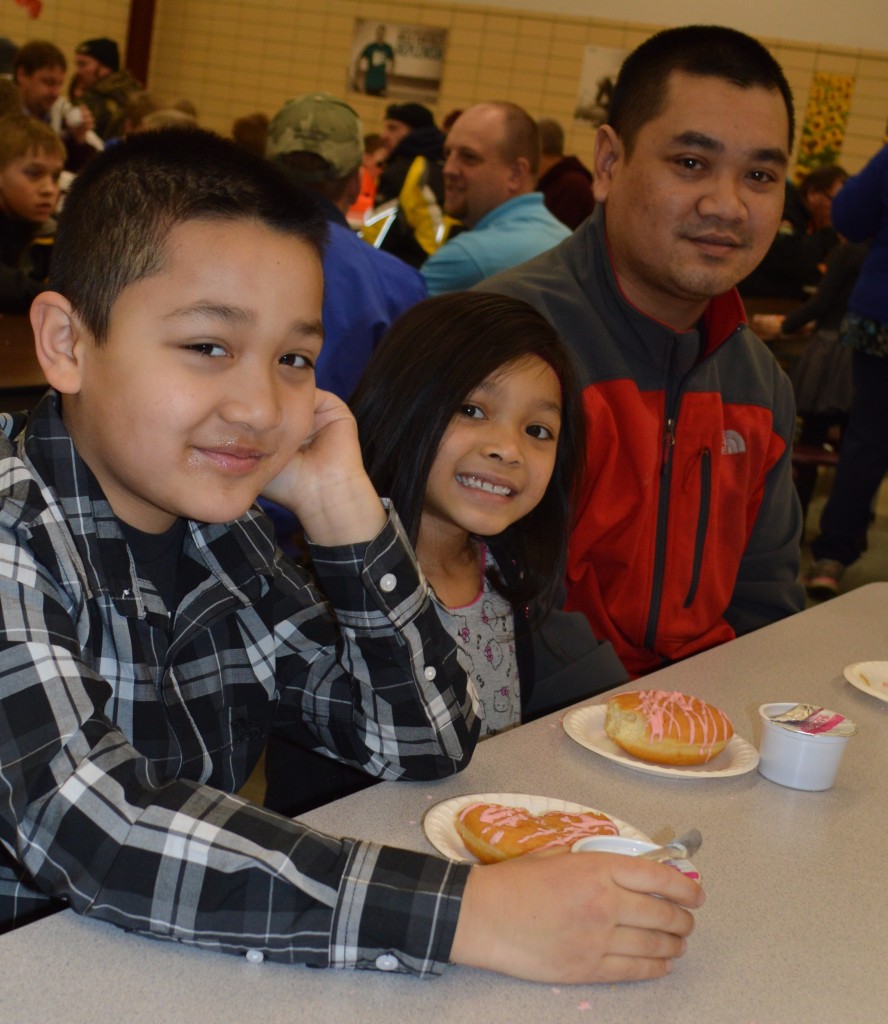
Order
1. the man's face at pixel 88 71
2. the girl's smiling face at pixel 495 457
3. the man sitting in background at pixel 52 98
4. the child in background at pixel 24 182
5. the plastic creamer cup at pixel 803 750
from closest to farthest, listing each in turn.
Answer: the plastic creamer cup at pixel 803 750 → the girl's smiling face at pixel 495 457 → the child in background at pixel 24 182 → the man sitting in background at pixel 52 98 → the man's face at pixel 88 71

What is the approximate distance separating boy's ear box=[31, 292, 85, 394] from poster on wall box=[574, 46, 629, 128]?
311 inches

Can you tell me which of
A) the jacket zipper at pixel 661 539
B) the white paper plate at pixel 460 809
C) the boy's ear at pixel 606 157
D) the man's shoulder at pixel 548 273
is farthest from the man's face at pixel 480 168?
the white paper plate at pixel 460 809

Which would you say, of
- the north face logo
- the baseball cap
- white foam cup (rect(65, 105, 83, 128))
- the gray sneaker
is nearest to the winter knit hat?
white foam cup (rect(65, 105, 83, 128))

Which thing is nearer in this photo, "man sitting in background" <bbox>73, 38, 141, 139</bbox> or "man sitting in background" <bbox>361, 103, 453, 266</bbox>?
"man sitting in background" <bbox>361, 103, 453, 266</bbox>

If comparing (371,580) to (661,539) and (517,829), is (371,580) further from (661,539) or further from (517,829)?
(661,539)

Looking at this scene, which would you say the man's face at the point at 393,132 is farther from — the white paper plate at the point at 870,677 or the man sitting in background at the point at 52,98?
the white paper plate at the point at 870,677

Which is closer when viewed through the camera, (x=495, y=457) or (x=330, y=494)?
(x=330, y=494)

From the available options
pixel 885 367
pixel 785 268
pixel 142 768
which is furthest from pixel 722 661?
pixel 785 268

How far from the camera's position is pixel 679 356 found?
2.10 m

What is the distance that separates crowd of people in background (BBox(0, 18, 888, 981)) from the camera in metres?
0.85

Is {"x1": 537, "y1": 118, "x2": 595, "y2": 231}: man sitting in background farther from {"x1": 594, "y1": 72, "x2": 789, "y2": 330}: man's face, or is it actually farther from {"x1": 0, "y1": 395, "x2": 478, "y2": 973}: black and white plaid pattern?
{"x1": 0, "y1": 395, "x2": 478, "y2": 973}: black and white plaid pattern

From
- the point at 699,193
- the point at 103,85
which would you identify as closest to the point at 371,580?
the point at 699,193

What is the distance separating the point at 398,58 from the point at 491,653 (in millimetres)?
8095

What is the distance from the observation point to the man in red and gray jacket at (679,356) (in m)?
2.01
